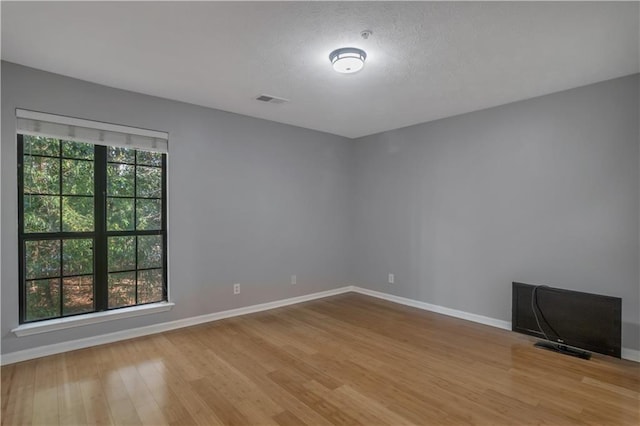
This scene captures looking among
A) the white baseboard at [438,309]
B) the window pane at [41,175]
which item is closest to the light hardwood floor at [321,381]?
the white baseboard at [438,309]

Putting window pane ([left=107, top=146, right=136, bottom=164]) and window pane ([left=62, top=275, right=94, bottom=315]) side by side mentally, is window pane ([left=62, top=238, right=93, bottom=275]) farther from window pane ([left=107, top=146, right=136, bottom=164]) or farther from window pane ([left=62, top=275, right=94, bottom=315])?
window pane ([left=107, top=146, right=136, bottom=164])

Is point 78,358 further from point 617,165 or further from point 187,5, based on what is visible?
point 617,165

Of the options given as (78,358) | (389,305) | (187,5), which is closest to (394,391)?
(389,305)

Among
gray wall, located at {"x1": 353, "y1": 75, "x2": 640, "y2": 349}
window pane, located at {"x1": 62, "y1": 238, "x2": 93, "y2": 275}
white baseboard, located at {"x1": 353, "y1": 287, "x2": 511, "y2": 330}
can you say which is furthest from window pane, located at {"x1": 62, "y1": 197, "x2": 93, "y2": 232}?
white baseboard, located at {"x1": 353, "y1": 287, "x2": 511, "y2": 330}

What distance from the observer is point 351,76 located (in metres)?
3.04

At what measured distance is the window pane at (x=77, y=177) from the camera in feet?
10.5

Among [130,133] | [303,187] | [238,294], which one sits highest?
[130,133]

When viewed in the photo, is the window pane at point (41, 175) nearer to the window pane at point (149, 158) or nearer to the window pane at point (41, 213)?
the window pane at point (41, 213)

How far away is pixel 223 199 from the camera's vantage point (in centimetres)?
414

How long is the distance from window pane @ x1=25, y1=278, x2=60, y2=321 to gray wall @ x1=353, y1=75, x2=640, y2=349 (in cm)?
394

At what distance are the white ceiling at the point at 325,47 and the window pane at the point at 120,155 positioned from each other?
641 millimetres

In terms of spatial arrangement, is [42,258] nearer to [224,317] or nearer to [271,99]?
[224,317]

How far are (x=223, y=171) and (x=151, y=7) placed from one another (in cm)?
223

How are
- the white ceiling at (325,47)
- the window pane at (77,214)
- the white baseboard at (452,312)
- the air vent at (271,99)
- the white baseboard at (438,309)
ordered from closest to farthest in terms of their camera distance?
the white ceiling at (325,47) < the white baseboard at (452,312) < the window pane at (77,214) < the air vent at (271,99) < the white baseboard at (438,309)
